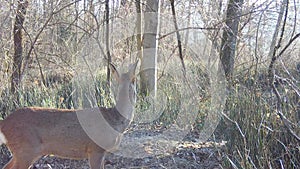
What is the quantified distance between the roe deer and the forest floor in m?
0.64

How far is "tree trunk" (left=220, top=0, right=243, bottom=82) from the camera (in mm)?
7572

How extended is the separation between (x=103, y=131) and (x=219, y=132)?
1.87 meters

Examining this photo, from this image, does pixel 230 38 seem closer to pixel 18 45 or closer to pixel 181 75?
pixel 181 75

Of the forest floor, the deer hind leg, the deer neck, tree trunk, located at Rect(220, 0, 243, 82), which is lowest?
the forest floor

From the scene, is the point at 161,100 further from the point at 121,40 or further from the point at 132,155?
the point at 121,40

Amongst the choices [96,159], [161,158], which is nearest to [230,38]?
[161,158]

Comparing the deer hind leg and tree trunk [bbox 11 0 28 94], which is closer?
the deer hind leg

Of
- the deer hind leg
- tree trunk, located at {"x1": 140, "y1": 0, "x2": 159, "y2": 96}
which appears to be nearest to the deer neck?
the deer hind leg

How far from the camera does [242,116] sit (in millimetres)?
5039

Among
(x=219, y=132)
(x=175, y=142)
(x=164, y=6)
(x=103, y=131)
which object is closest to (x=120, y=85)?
(x=103, y=131)

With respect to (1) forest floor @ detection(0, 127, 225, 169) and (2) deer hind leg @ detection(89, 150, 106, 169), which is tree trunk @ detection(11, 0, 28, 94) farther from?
(2) deer hind leg @ detection(89, 150, 106, 169)

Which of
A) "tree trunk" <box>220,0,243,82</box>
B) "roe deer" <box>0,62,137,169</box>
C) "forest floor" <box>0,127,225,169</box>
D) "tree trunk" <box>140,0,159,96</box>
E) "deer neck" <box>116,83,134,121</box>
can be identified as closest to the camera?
"roe deer" <box>0,62,137,169</box>

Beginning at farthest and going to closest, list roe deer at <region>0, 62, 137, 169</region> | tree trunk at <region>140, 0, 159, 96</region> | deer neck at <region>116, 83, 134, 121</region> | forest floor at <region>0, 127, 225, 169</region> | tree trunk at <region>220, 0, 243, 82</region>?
1. tree trunk at <region>220, 0, 243, 82</region>
2. tree trunk at <region>140, 0, 159, 96</region>
3. forest floor at <region>0, 127, 225, 169</region>
4. deer neck at <region>116, 83, 134, 121</region>
5. roe deer at <region>0, 62, 137, 169</region>

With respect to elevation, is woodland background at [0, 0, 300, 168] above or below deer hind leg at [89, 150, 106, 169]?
above
